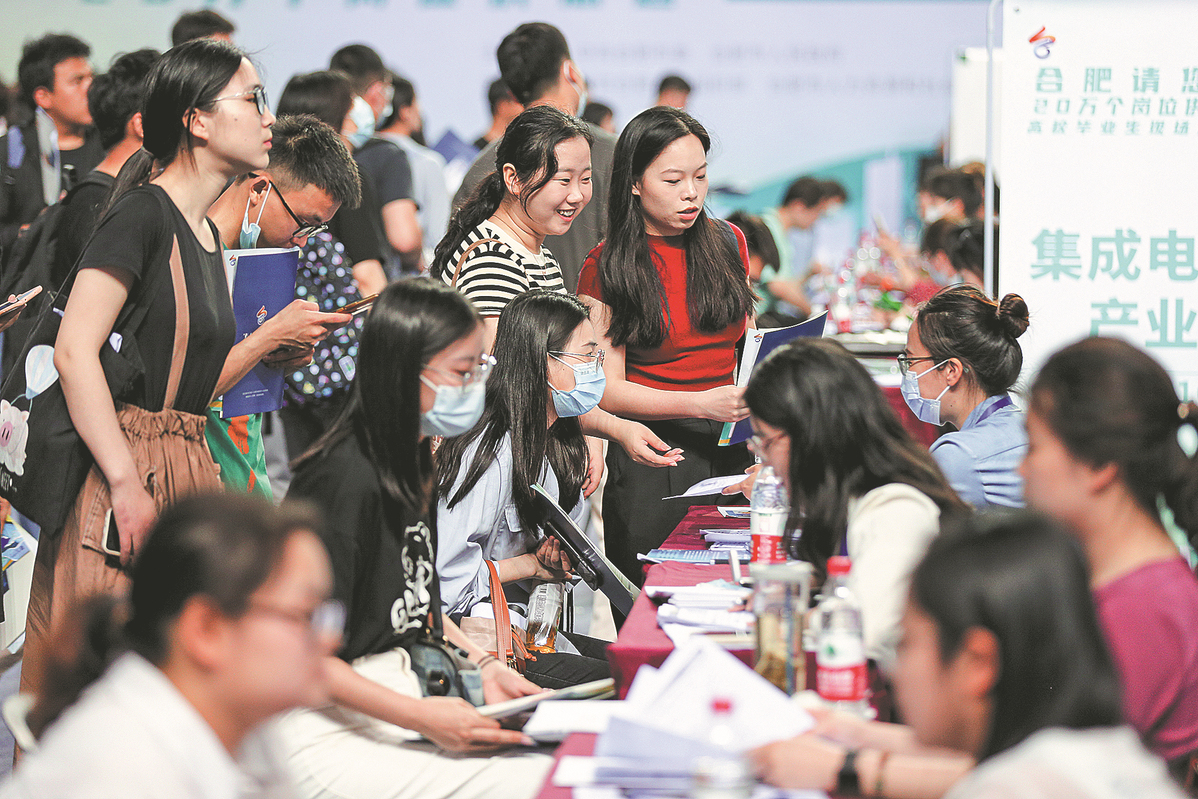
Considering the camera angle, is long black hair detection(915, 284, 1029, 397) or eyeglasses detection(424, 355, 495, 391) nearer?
eyeglasses detection(424, 355, 495, 391)

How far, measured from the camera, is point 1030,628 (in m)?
1.11

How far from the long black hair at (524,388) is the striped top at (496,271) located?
13 cm

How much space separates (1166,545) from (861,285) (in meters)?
5.99

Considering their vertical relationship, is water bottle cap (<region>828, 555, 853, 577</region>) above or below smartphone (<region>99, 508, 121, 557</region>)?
above

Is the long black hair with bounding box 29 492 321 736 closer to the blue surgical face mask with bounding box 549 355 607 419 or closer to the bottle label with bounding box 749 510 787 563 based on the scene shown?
the bottle label with bounding box 749 510 787 563

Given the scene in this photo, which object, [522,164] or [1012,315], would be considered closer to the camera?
[1012,315]

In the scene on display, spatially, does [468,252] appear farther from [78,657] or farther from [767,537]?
[78,657]

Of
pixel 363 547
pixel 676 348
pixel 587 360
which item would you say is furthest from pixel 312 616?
pixel 676 348

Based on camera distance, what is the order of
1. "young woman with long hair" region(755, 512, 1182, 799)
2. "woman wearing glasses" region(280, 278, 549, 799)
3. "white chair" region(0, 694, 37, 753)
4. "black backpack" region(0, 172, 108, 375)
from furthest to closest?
"black backpack" region(0, 172, 108, 375) < "woman wearing glasses" region(280, 278, 549, 799) < "white chair" region(0, 694, 37, 753) < "young woman with long hair" region(755, 512, 1182, 799)

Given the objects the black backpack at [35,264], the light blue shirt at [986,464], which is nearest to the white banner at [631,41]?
the black backpack at [35,264]

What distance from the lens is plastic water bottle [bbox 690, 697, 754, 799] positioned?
118 cm

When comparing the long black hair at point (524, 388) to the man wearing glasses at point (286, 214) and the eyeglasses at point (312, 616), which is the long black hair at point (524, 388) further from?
the eyeglasses at point (312, 616)

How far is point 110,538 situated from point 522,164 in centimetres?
138

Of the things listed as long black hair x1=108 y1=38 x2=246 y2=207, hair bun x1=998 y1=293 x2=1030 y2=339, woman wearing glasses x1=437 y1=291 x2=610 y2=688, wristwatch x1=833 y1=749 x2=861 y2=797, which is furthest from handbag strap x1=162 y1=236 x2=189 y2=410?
hair bun x1=998 y1=293 x2=1030 y2=339
